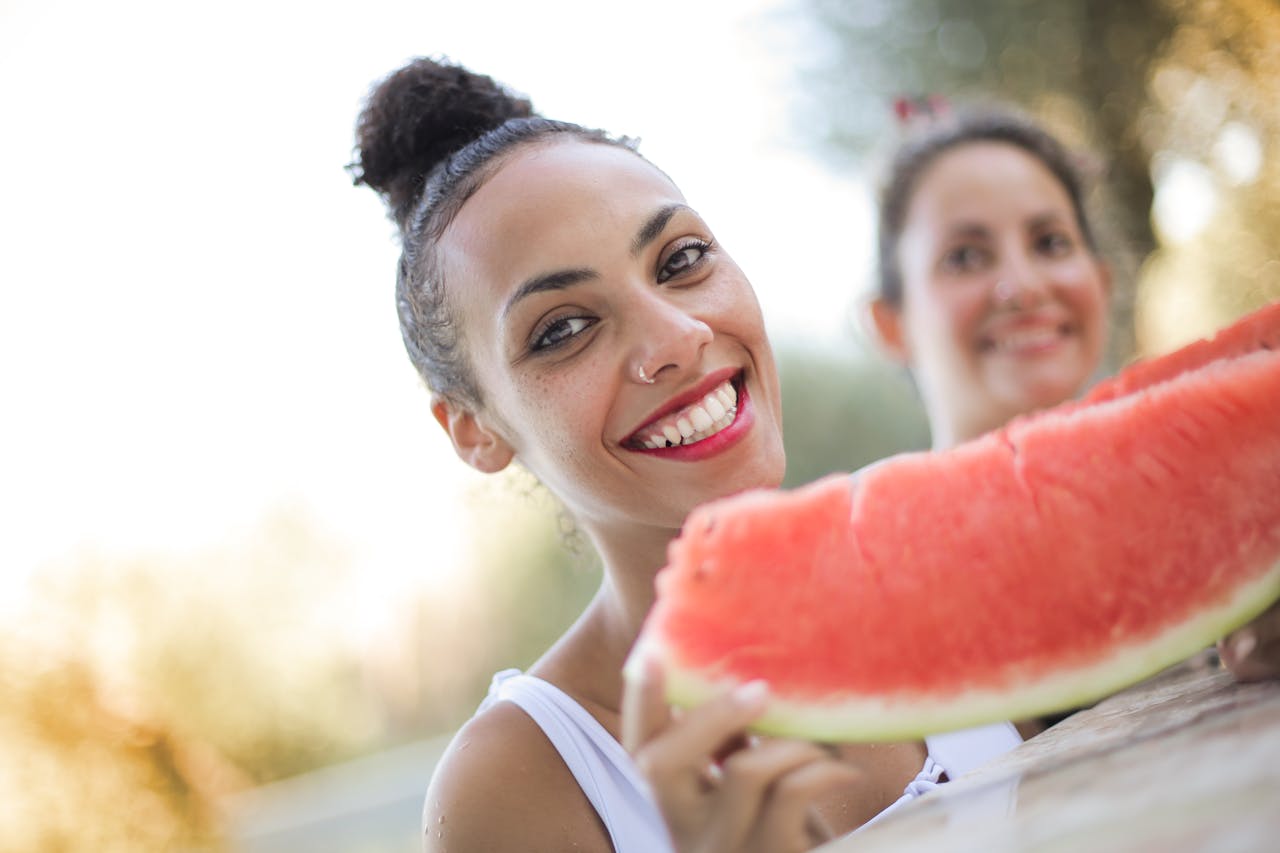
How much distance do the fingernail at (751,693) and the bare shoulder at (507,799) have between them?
2.30 feet

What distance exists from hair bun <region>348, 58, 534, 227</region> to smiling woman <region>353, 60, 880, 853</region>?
0.16 m

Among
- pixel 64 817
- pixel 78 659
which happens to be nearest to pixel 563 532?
pixel 64 817

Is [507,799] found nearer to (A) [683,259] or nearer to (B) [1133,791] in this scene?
(A) [683,259]

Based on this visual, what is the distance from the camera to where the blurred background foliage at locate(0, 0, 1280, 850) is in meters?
5.04

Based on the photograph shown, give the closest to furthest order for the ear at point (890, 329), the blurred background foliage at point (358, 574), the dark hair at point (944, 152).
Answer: the dark hair at point (944, 152)
the ear at point (890, 329)
the blurred background foliage at point (358, 574)

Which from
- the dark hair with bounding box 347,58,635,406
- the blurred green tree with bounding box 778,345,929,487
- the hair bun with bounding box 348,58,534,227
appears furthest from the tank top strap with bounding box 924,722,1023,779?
the blurred green tree with bounding box 778,345,929,487

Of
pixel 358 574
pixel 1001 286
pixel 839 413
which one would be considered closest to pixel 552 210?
pixel 1001 286

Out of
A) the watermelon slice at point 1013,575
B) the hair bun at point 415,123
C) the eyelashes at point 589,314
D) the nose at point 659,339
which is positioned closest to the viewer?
the watermelon slice at point 1013,575

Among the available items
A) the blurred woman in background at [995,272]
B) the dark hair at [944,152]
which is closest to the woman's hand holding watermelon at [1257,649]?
the blurred woman in background at [995,272]

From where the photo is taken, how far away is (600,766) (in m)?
1.50

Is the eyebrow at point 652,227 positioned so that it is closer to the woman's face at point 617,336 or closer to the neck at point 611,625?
the woman's face at point 617,336

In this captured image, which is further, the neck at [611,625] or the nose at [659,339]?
the neck at [611,625]

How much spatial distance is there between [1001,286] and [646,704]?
191cm

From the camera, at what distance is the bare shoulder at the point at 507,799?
1403mm
